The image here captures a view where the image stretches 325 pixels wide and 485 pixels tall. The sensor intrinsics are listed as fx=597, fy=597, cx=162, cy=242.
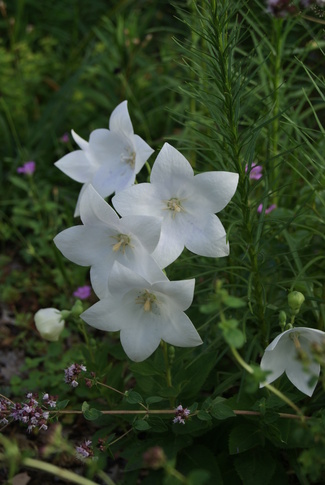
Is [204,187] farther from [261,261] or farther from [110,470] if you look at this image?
[110,470]

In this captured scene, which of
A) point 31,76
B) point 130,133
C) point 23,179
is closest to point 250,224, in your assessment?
point 130,133

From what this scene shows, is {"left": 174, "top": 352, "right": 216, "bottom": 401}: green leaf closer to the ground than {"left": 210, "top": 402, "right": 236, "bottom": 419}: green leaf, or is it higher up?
closer to the ground

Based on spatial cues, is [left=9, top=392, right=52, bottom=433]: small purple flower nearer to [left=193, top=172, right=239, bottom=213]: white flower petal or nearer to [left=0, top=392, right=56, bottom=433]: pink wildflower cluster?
[left=0, top=392, right=56, bottom=433]: pink wildflower cluster

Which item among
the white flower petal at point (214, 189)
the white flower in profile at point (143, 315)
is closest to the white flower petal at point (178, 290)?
the white flower in profile at point (143, 315)

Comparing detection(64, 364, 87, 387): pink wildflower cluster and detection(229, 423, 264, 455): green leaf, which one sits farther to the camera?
detection(229, 423, 264, 455): green leaf

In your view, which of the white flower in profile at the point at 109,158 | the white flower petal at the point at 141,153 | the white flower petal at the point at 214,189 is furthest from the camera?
the white flower in profile at the point at 109,158

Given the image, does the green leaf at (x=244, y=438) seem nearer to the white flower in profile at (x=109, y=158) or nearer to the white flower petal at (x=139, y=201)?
the white flower petal at (x=139, y=201)

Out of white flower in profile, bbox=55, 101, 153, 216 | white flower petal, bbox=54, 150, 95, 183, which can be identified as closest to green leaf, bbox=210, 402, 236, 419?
white flower in profile, bbox=55, 101, 153, 216
